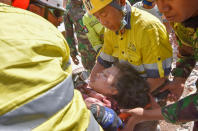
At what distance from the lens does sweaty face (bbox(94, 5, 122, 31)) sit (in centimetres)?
239

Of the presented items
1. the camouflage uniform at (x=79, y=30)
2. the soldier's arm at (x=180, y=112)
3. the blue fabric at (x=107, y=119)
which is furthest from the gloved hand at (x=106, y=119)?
the camouflage uniform at (x=79, y=30)

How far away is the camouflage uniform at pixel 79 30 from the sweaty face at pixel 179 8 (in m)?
2.24

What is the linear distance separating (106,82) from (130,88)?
314mm

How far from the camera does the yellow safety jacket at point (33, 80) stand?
93cm

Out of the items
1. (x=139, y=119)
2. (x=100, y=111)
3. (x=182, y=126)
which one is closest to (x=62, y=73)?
(x=100, y=111)

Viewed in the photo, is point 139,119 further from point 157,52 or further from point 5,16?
point 5,16

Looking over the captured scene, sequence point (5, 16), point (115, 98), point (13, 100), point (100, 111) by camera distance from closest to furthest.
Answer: point (13, 100)
point (5, 16)
point (100, 111)
point (115, 98)

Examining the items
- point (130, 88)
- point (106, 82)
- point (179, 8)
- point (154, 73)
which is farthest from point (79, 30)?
point (179, 8)

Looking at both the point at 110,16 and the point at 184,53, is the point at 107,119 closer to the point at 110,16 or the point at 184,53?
the point at 110,16

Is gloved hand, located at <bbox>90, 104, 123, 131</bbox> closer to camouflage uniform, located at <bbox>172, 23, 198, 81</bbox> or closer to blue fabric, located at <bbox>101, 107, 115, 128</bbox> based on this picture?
blue fabric, located at <bbox>101, 107, 115, 128</bbox>

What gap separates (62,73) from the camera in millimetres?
1102

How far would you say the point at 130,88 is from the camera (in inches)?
100

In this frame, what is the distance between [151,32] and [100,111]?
3.57 ft

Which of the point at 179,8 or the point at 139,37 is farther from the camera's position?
the point at 139,37
